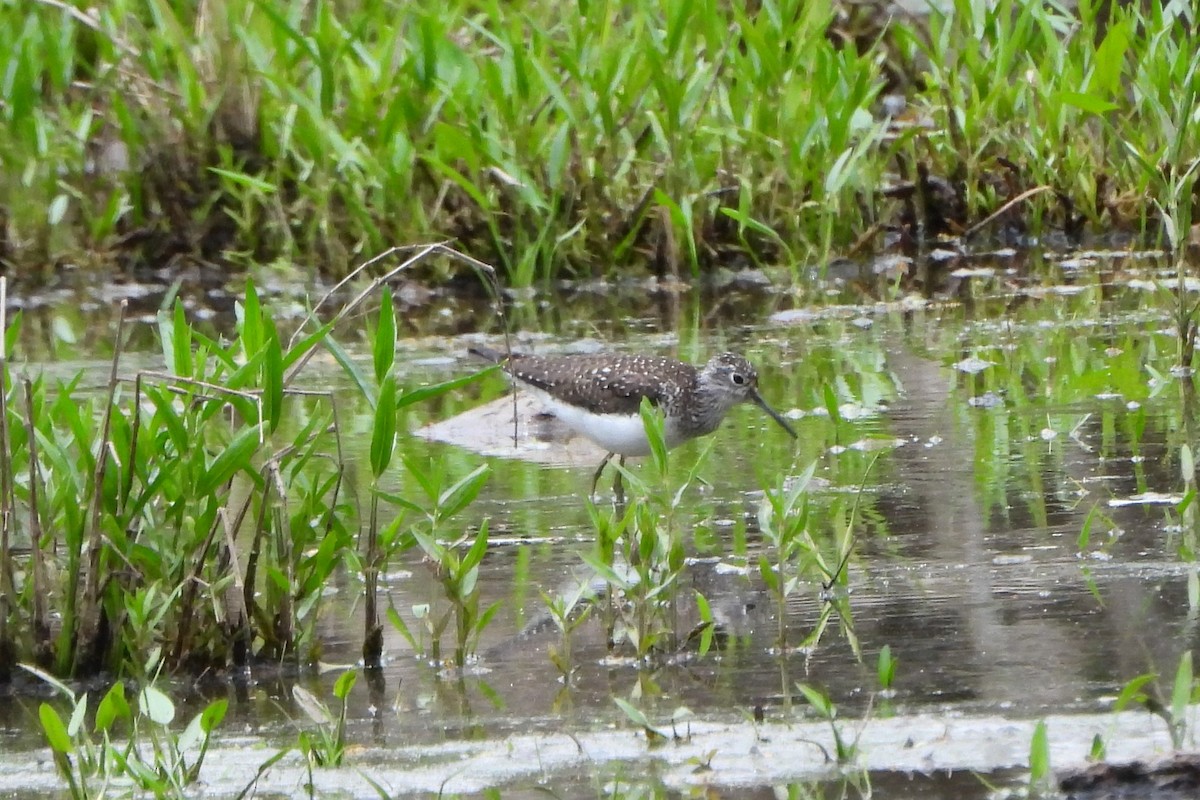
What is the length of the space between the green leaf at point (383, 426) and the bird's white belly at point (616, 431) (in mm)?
1960

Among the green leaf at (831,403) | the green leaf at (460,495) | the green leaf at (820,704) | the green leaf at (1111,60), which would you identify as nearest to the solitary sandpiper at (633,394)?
the green leaf at (831,403)

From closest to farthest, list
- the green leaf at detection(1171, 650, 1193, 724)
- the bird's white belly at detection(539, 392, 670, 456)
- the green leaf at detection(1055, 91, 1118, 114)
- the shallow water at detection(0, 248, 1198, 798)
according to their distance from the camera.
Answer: the green leaf at detection(1171, 650, 1193, 724)
the shallow water at detection(0, 248, 1198, 798)
the bird's white belly at detection(539, 392, 670, 456)
the green leaf at detection(1055, 91, 1118, 114)

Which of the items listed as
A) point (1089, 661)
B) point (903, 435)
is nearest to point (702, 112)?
point (903, 435)

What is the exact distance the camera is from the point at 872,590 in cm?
463

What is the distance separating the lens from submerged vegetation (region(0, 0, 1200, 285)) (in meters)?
9.30

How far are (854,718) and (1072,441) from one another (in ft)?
8.37

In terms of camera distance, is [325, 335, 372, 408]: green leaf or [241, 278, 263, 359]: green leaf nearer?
[325, 335, 372, 408]: green leaf

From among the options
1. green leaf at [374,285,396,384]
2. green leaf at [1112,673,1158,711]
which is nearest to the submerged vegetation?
green leaf at [374,285,396,384]

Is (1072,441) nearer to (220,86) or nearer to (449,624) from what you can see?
(449,624)

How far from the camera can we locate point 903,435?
6.31 meters

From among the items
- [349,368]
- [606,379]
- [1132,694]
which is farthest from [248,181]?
[1132,694]

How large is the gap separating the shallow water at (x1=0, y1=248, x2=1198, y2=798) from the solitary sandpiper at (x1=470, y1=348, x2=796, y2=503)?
0.52ft

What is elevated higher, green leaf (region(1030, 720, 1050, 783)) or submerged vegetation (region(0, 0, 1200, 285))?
submerged vegetation (region(0, 0, 1200, 285))

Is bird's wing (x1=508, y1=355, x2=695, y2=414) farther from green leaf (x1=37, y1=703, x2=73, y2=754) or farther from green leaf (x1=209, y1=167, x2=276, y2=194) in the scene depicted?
green leaf (x1=37, y1=703, x2=73, y2=754)
